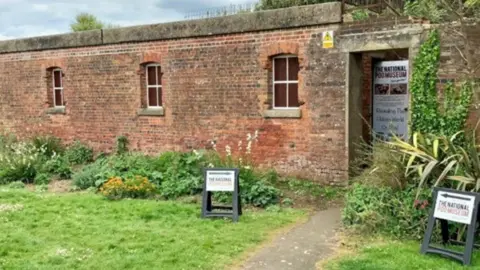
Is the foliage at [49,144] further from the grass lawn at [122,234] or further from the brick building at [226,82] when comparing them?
the grass lawn at [122,234]

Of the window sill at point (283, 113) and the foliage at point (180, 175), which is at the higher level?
the window sill at point (283, 113)

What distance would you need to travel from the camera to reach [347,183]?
10227 mm

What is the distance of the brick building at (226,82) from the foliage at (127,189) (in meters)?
2.70

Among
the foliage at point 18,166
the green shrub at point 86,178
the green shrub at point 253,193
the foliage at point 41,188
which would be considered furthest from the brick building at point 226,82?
the foliage at point 41,188

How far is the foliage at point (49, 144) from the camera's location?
14.9 metres

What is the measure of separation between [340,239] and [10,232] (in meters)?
4.84

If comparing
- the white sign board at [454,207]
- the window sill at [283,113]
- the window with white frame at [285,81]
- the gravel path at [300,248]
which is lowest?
the gravel path at [300,248]

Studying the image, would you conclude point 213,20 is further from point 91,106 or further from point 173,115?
point 91,106

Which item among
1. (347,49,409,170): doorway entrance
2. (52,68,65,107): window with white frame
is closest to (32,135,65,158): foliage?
(52,68,65,107): window with white frame

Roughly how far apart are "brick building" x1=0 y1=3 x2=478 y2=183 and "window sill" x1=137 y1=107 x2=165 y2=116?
4cm

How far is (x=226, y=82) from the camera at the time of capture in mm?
11906

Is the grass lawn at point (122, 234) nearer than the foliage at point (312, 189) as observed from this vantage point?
Yes

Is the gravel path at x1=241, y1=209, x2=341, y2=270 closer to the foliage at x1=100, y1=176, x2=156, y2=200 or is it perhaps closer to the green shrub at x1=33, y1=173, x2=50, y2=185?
the foliage at x1=100, y1=176, x2=156, y2=200

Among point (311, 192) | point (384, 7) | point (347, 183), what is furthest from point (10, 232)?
point (384, 7)
